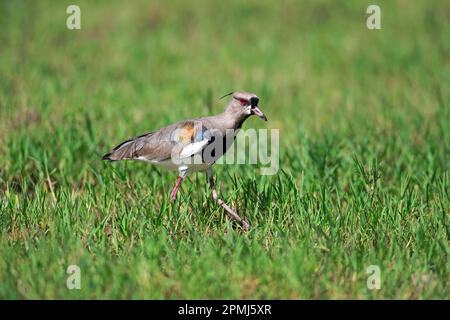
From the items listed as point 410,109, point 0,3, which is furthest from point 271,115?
point 0,3

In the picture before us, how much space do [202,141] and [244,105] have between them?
1.41ft

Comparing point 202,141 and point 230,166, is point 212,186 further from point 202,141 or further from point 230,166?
point 230,166

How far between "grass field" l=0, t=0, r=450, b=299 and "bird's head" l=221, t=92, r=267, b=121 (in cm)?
56

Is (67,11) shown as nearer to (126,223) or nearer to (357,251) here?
(126,223)

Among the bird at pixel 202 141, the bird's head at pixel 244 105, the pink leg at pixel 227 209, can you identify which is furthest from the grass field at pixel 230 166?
the bird's head at pixel 244 105

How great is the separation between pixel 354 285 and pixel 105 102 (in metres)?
5.17

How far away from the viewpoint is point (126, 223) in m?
5.13

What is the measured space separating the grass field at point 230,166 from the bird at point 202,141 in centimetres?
24

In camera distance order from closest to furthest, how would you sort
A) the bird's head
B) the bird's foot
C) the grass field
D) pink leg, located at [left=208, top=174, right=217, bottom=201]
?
the grass field, the bird's foot, the bird's head, pink leg, located at [left=208, top=174, right=217, bottom=201]

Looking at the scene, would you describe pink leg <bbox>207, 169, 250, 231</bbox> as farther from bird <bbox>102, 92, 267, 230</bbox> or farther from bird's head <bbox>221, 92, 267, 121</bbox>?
bird's head <bbox>221, 92, 267, 121</bbox>

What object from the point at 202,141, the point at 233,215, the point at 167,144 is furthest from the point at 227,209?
the point at 167,144

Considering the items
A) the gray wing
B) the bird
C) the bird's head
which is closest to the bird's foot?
the bird

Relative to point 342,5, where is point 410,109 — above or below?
below

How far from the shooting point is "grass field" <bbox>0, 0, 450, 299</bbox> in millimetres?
4441
